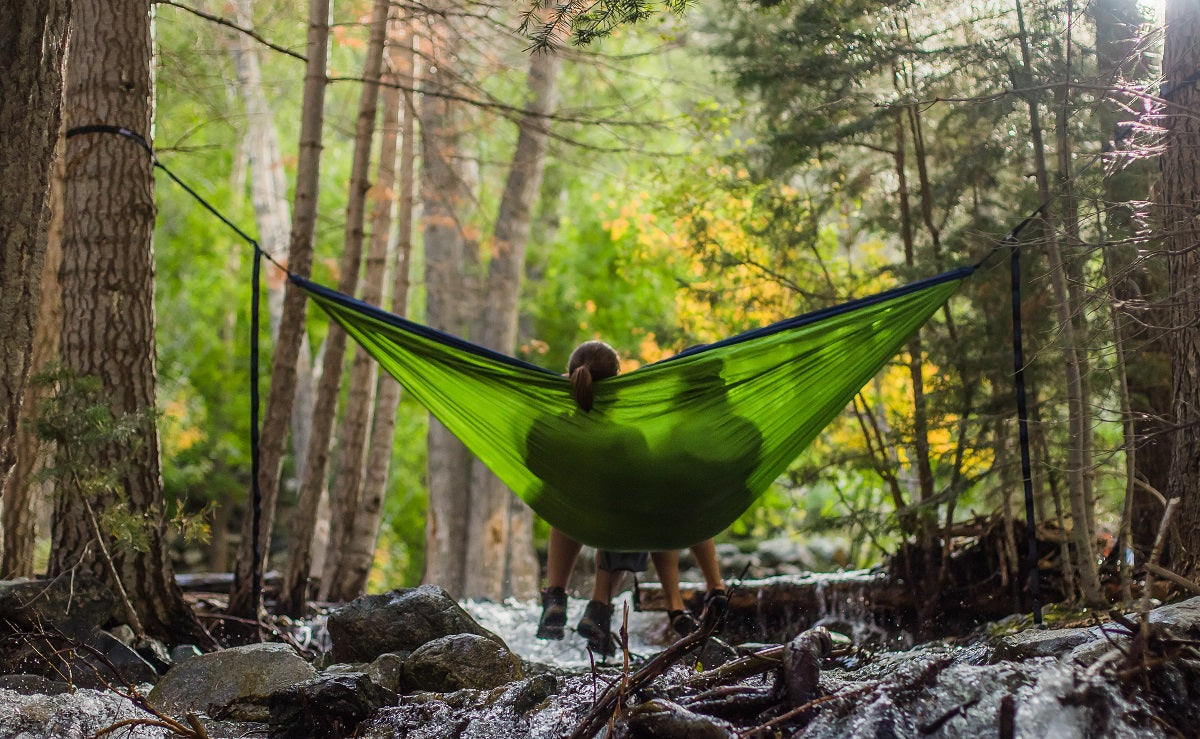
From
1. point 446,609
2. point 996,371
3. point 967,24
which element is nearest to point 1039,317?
point 996,371

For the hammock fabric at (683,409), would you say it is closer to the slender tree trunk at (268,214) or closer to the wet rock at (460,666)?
the wet rock at (460,666)

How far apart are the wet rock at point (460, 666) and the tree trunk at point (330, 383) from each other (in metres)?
2.18

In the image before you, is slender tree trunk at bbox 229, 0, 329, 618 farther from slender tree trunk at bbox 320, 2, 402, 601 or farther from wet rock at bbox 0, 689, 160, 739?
wet rock at bbox 0, 689, 160, 739

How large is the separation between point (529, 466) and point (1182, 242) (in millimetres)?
2213

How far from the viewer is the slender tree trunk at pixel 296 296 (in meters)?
4.79

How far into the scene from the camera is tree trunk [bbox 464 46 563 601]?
8.85 m

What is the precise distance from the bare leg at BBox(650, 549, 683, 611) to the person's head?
829 mm

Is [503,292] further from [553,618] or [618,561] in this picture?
[553,618]

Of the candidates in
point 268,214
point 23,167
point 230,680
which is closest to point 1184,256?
point 230,680

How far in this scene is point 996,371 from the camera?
4535mm

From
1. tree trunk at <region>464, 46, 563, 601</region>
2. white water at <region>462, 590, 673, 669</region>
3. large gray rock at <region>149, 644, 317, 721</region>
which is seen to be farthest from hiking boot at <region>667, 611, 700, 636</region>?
tree trunk at <region>464, 46, 563, 601</region>

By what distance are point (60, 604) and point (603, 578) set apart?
1893mm

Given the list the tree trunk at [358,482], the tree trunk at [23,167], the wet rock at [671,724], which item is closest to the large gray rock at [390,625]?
the tree trunk at [23,167]

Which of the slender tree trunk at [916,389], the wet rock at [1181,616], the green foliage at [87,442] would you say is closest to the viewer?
the wet rock at [1181,616]
